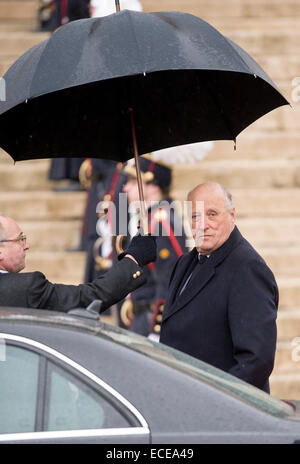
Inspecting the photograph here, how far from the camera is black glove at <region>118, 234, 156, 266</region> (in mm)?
4496

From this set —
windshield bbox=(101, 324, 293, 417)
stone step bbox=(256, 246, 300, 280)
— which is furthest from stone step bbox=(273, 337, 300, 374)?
windshield bbox=(101, 324, 293, 417)

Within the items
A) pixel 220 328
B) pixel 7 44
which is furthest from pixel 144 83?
pixel 7 44

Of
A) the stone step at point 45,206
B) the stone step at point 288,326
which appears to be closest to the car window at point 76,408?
the stone step at point 288,326

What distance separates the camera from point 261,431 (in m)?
3.03

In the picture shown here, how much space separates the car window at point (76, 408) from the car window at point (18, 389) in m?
0.05

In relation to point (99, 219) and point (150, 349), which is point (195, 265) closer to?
point (150, 349)

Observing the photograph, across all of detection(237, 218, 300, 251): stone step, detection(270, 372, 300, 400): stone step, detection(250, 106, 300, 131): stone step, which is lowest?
detection(270, 372, 300, 400): stone step

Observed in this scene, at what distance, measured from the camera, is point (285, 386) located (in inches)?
316

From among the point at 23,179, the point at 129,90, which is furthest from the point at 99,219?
the point at 129,90

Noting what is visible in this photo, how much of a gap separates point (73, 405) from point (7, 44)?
8.87 metres

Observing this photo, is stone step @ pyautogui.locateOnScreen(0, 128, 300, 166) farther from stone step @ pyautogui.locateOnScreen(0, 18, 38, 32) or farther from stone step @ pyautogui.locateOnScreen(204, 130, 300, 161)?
stone step @ pyautogui.locateOnScreen(0, 18, 38, 32)

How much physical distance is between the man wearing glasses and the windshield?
2.29 ft

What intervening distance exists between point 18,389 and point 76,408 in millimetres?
196

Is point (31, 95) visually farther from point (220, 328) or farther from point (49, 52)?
point (220, 328)
